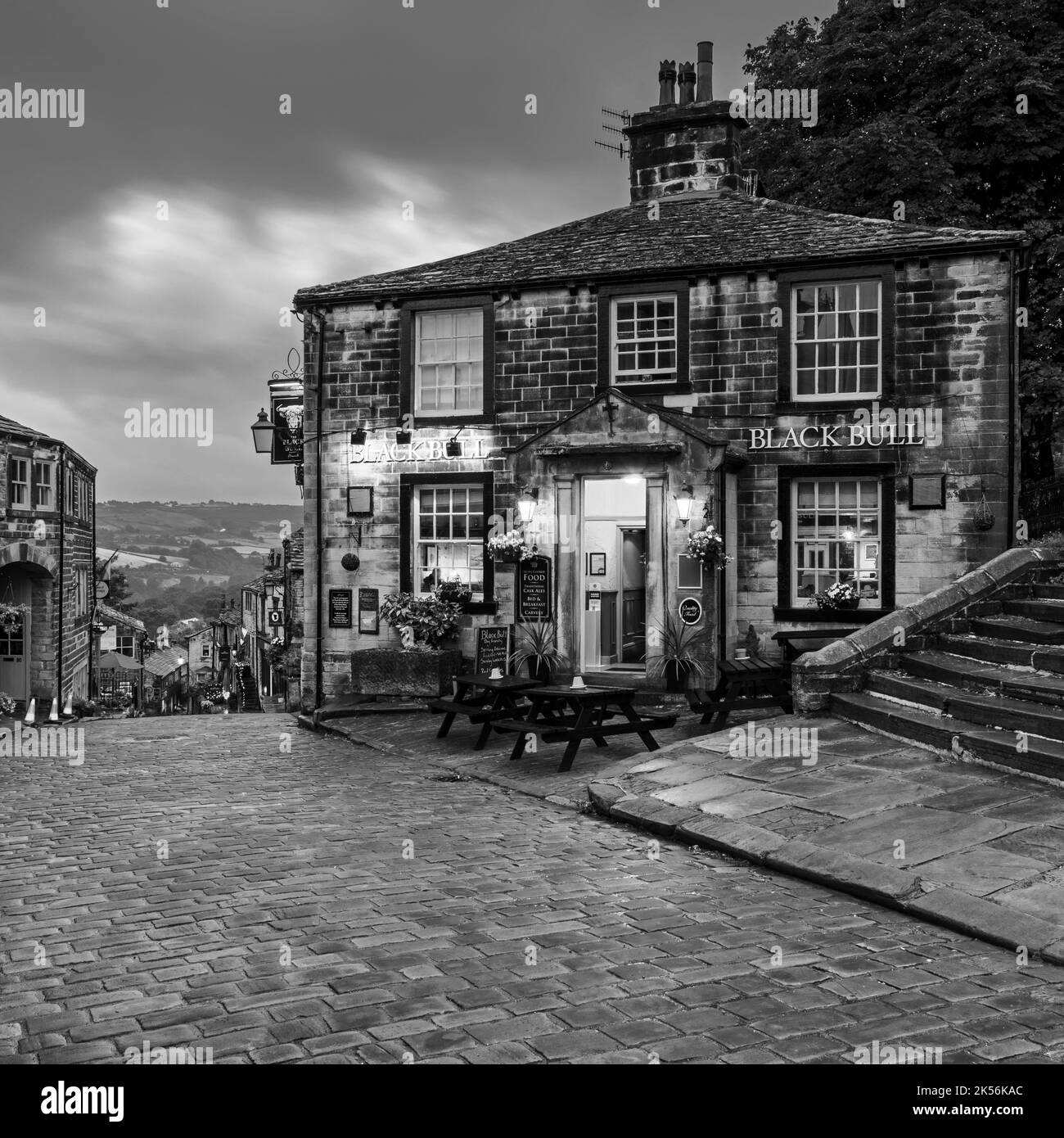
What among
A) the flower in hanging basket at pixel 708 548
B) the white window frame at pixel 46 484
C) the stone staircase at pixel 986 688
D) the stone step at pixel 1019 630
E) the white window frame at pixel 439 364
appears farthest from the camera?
the white window frame at pixel 46 484

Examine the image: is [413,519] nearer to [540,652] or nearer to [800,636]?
[540,652]

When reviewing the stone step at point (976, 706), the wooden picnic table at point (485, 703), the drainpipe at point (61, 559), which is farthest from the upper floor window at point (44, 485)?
the stone step at point (976, 706)

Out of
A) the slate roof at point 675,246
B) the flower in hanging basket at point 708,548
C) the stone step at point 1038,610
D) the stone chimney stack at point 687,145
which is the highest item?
the stone chimney stack at point 687,145

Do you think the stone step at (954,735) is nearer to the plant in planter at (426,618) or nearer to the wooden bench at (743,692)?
the wooden bench at (743,692)

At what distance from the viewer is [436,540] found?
18406mm

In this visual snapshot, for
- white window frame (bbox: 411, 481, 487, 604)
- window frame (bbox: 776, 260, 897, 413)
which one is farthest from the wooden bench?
white window frame (bbox: 411, 481, 487, 604)

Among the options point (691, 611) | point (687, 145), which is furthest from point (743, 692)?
point (687, 145)

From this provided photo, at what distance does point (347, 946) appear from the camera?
227 inches

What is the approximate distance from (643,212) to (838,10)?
10.2 m

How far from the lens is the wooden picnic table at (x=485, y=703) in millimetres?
12938

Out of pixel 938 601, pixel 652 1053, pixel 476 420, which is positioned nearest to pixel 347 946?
pixel 652 1053

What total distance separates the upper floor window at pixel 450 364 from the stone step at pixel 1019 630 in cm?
910

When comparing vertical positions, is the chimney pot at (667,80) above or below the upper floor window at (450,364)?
above

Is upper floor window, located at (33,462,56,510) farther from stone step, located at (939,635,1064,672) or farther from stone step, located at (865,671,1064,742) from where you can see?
stone step, located at (939,635,1064,672)
